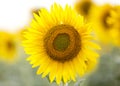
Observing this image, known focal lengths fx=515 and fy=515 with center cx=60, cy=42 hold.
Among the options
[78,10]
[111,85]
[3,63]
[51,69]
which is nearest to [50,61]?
[51,69]

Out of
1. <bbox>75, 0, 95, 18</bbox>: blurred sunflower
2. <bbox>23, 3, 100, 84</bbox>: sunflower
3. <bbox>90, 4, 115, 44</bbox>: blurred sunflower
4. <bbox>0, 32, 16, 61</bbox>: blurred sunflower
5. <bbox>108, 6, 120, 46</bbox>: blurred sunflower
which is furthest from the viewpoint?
<bbox>0, 32, 16, 61</bbox>: blurred sunflower

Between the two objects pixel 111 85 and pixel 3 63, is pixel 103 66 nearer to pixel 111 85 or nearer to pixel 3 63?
pixel 111 85

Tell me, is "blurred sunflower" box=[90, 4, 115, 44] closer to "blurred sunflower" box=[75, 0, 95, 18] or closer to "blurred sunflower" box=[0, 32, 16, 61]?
"blurred sunflower" box=[75, 0, 95, 18]

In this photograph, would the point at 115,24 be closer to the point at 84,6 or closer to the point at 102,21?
the point at 102,21

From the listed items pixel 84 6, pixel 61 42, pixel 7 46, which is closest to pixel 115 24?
pixel 84 6

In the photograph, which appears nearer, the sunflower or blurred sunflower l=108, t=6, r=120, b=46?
the sunflower

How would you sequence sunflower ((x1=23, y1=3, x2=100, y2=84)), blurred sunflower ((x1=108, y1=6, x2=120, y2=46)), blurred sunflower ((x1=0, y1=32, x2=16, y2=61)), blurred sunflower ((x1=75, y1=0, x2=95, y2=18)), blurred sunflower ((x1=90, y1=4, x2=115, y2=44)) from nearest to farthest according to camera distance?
sunflower ((x1=23, y1=3, x2=100, y2=84)) → blurred sunflower ((x1=108, y1=6, x2=120, y2=46)) → blurred sunflower ((x1=90, y1=4, x2=115, y2=44)) → blurred sunflower ((x1=75, y1=0, x2=95, y2=18)) → blurred sunflower ((x1=0, y1=32, x2=16, y2=61))

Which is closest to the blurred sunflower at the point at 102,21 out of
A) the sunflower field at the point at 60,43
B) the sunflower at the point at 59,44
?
the sunflower field at the point at 60,43

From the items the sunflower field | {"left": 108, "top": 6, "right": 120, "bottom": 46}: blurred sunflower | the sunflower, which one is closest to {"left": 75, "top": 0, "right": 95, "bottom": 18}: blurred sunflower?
the sunflower field

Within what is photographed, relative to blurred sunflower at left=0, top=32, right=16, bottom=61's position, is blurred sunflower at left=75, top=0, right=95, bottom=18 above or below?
above
